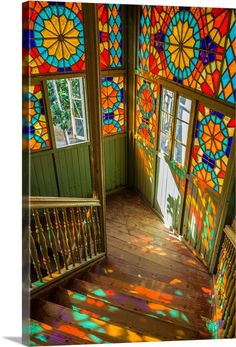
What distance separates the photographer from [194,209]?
12.2 ft

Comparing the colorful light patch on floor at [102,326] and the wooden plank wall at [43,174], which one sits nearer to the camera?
the colorful light patch on floor at [102,326]

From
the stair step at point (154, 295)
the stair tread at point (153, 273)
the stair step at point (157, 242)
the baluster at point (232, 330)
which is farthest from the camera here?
the stair step at point (157, 242)

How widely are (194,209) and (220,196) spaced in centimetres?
65

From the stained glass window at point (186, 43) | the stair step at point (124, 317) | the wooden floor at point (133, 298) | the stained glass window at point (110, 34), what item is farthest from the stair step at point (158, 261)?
the stained glass window at point (110, 34)

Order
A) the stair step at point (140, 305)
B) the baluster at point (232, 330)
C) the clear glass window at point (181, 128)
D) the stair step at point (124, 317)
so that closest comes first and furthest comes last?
the baluster at point (232, 330) < the stair step at point (124, 317) < the stair step at point (140, 305) < the clear glass window at point (181, 128)

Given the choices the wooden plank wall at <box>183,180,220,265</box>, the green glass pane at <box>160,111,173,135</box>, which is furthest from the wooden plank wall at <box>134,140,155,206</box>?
the wooden plank wall at <box>183,180,220,265</box>

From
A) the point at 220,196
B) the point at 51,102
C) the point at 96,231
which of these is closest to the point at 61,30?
the point at 51,102

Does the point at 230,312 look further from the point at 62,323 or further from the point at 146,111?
the point at 146,111

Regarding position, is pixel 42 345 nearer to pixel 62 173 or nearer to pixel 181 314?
pixel 181 314

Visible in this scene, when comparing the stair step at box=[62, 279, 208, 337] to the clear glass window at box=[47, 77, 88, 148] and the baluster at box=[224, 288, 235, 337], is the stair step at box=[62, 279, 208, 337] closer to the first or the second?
the baluster at box=[224, 288, 235, 337]

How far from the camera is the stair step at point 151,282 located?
305 cm

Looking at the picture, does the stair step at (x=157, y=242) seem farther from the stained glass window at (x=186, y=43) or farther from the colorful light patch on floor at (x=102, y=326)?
the stained glass window at (x=186, y=43)

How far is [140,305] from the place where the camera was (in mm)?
2580

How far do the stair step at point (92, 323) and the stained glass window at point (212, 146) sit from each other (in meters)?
1.74
